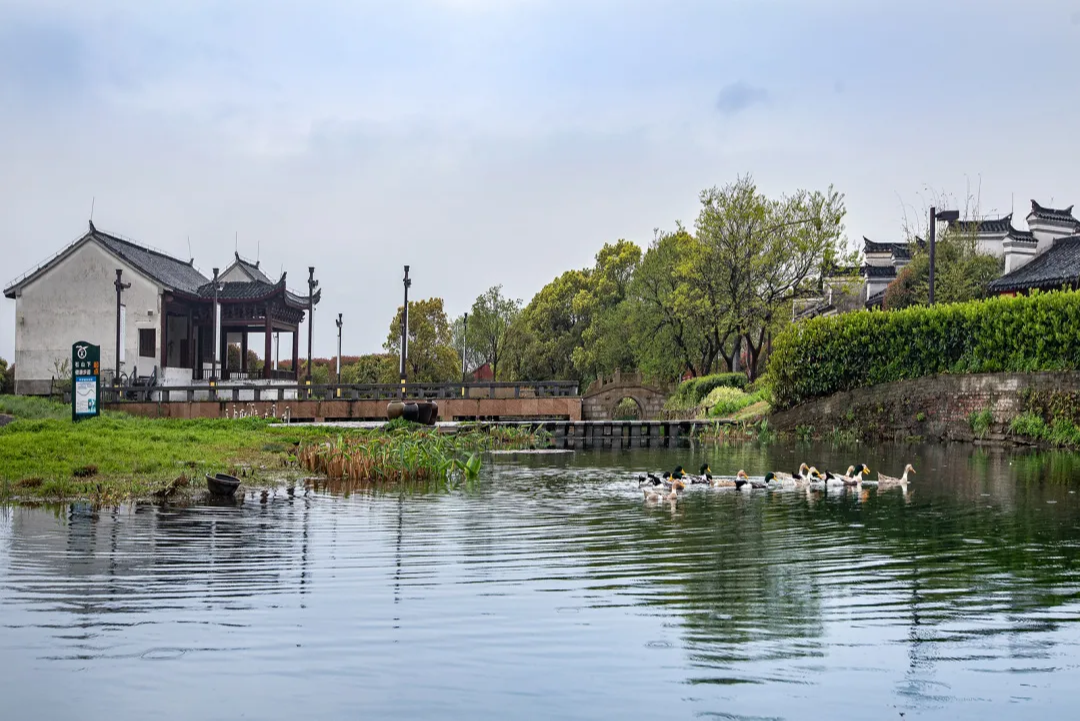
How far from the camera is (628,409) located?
242ft

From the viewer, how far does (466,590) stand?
9.66m

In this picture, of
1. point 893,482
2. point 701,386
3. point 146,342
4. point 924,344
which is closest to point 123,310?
point 146,342

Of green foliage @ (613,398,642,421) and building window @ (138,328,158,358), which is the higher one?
building window @ (138,328,158,358)

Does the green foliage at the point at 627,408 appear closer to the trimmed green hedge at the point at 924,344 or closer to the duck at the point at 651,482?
the trimmed green hedge at the point at 924,344

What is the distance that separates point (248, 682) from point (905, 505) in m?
12.6

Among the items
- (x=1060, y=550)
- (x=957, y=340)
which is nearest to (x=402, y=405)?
(x=957, y=340)

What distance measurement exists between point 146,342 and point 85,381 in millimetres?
35959

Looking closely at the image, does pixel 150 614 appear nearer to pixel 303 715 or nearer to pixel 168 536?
pixel 303 715

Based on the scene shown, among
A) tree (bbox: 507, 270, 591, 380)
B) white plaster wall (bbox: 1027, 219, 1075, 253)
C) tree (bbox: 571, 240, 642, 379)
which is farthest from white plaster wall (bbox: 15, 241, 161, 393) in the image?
white plaster wall (bbox: 1027, 219, 1075, 253)

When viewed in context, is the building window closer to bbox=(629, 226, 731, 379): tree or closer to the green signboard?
bbox=(629, 226, 731, 379): tree

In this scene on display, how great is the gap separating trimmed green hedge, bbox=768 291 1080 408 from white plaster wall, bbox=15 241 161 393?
37.6m

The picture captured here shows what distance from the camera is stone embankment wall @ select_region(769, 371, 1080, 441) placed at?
35875 millimetres

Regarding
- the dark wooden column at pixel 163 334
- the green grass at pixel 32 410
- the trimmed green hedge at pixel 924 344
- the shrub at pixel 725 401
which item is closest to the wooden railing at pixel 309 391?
the shrub at pixel 725 401

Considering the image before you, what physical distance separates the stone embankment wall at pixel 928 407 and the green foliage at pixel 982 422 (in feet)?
0.24
